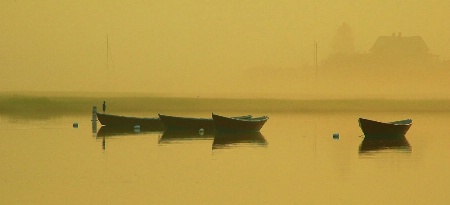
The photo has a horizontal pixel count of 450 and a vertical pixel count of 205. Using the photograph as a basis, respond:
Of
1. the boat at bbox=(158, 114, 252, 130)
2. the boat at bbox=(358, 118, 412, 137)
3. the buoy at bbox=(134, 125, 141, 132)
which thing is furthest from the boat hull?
the boat at bbox=(358, 118, 412, 137)

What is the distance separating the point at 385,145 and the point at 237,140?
335 inches

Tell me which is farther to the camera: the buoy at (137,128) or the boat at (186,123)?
the buoy at (137,128)

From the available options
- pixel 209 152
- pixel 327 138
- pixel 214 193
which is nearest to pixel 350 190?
pixel 214 193

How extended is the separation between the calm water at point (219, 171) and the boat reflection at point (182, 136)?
0.17 metres

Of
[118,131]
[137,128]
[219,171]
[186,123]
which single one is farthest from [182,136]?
[219,171]

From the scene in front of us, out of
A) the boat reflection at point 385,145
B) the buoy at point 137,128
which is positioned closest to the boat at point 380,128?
the boat reflection at point 385,145

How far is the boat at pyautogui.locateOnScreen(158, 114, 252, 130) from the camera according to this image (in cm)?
5822

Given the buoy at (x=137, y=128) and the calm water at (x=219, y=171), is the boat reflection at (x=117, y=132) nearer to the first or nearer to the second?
the buoy at (x=137, y=128)

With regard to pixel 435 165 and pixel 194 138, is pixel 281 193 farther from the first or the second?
pixel 194 138

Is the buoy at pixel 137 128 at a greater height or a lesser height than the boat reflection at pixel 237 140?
greater

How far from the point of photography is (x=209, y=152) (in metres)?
41.2

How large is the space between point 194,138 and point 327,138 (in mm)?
9180

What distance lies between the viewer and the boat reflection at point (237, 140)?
46625 millimetres

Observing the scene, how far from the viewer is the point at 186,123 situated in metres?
58.9
